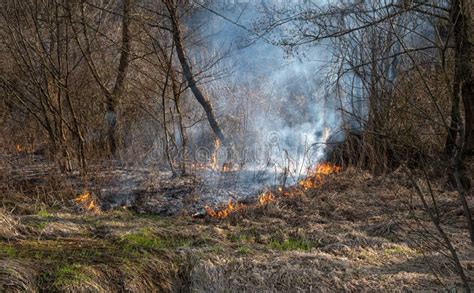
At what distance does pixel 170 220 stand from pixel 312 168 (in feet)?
13.8

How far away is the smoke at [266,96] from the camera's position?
11.7m

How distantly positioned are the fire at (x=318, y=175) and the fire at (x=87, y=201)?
3641 mm

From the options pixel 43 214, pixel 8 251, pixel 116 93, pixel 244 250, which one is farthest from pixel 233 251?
pixel 116 93

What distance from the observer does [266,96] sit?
50.3ft

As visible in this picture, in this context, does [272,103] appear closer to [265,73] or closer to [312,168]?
[265,73]

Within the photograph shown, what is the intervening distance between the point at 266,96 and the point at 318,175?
5.52 metres

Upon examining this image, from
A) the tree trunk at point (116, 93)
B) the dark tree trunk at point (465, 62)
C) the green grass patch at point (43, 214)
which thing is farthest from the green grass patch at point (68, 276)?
the tree trunk at point (116, 93)

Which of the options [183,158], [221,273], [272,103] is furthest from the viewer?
[272,103]

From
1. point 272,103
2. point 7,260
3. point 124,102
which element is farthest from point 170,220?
point 272,103

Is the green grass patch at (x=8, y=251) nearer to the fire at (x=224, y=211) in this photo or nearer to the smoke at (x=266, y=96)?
the fire at (x=224, y=211)

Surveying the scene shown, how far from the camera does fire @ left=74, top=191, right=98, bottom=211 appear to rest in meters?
8.09

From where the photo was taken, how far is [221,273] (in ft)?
18.4

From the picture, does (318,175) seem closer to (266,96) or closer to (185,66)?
(185,66)

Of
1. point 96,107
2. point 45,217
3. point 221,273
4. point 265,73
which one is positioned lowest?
point 221,273
